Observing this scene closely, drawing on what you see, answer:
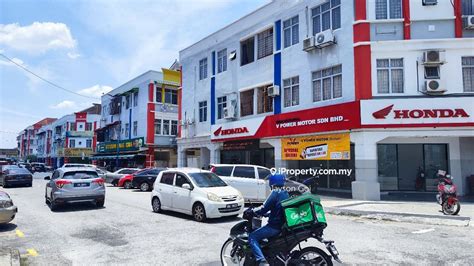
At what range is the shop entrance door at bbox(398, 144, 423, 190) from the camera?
18.0 meters

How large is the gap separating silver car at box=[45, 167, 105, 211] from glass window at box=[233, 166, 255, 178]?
5.71 metres

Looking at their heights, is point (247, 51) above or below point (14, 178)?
above

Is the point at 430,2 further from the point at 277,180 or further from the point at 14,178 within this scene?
the point at 14,178

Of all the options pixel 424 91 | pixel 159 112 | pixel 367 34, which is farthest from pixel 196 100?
pixel 424 91

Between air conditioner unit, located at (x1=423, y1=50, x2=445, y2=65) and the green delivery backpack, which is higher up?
air conditioner unit, located at (x1=423, y1=50, x2=445, y2=65)

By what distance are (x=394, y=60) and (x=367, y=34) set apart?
180cm

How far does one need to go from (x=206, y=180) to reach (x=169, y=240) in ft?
12.4

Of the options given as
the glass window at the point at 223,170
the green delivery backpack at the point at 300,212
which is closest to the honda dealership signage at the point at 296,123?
the glass window at the point at 223,170

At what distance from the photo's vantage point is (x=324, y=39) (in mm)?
17891

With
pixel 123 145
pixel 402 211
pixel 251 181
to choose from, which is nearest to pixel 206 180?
pixel 251 181

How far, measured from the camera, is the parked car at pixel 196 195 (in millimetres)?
10766

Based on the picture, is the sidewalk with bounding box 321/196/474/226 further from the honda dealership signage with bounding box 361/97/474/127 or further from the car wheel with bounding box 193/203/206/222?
the car wheel with bounding box 193/203/206/222

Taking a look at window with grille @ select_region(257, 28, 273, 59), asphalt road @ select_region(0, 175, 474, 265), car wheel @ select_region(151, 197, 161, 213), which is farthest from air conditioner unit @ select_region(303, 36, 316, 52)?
car wheel @ select_region(151, 197, 161, 213)

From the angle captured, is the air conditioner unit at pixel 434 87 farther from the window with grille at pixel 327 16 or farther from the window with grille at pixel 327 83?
the window with grille at pixel 327 16
